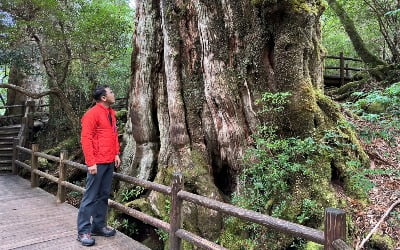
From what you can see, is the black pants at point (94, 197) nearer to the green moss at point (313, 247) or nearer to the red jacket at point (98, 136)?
the red jacket at point (98, 136)

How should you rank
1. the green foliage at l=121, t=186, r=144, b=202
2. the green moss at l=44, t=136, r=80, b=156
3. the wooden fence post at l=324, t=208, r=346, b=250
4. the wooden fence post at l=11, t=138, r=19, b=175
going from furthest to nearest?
the green moss at l=44, t=136, r=80, b=156 → the wooden fence post at l=11, t=138, r=19, b=175 → the green foliage at l=121, t=186, r=144, b=202 → the wooden fence post at l=324, t=208, r=346, b=250

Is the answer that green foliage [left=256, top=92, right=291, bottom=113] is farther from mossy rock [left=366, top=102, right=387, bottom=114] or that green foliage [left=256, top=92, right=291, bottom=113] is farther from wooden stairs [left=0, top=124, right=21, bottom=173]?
wooden stairs [left=0, top=124, right=21, bottom=173]

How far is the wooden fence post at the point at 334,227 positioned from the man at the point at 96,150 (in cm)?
283

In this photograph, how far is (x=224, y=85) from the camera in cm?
561

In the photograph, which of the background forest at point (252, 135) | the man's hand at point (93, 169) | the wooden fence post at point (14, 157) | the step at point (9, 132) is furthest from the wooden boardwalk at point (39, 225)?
the step at point (9, 132)

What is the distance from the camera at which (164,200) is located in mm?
5691

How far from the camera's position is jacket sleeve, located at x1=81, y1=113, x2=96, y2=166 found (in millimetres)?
4254

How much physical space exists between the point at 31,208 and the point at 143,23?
4.16 m

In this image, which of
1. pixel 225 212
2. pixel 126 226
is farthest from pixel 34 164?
pixel 225 212

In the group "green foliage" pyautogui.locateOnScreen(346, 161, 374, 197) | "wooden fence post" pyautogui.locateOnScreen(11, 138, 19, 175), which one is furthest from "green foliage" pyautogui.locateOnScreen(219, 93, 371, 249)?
"wooden fence post" pyautogui.locateOnScreen(11, 138, 19, 175)

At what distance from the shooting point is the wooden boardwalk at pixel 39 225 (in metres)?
4.56

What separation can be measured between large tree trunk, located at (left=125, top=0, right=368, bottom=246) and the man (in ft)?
4.25

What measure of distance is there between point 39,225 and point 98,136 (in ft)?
6.88

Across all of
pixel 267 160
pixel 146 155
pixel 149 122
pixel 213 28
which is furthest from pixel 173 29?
pixel 267 160
